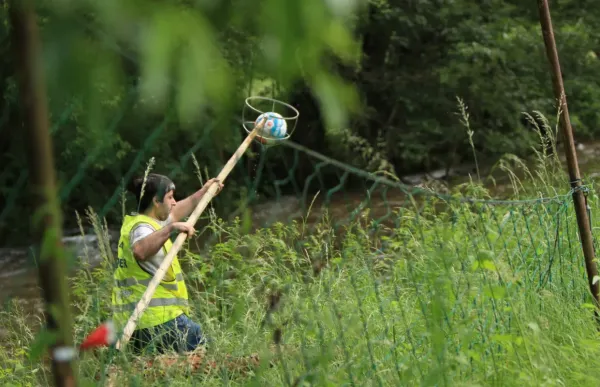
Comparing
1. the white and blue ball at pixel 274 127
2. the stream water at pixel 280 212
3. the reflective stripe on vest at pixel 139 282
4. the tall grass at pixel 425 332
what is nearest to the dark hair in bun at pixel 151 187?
the reflective stripe on vest at pixel 139 282

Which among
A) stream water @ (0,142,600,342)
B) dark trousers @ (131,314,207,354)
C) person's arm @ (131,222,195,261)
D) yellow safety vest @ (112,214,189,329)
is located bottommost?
stream water @ (0,142,600,342)

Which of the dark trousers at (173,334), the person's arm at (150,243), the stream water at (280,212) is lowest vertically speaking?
the stream water at (280,212)

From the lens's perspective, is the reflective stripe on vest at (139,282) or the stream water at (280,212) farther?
the stream water at (280,212)

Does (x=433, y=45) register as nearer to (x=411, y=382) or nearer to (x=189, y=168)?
(x=189, y=168)

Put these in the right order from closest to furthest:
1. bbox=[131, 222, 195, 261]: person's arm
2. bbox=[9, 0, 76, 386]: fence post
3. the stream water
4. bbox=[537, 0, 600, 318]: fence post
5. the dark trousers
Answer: bbox=[9, 0, 76, 386]: fence post
bbox=[537, 0, 600, 318]: fence post
bbox=[131, 222, 195, 261]: person's arm
the dark trousers
the stream water

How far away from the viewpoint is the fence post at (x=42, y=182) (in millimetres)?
1045

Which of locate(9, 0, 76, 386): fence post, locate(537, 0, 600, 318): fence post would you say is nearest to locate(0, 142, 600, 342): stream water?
locate(537, 0, 600, 318): fence post

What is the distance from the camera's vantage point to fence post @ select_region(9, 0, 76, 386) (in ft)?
3.43

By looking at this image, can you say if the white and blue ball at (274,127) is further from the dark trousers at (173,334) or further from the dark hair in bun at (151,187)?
the dark trousers at (173,334)

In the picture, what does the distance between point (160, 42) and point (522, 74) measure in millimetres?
13741

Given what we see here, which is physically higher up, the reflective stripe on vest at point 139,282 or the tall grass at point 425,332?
the tall grass at point 425,332

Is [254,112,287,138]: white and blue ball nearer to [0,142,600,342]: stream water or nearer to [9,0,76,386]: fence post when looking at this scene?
[9,0,76,386]: fence post

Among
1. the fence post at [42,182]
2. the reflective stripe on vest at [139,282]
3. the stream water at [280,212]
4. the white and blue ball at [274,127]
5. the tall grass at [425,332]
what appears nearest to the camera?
the fence post at [42,182]

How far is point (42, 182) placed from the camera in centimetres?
115
